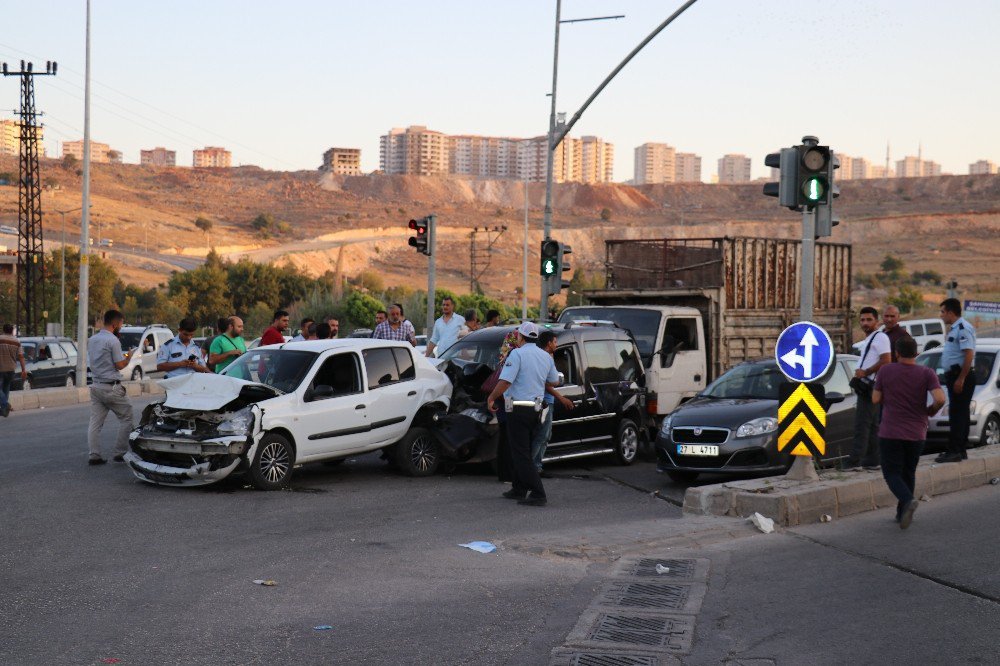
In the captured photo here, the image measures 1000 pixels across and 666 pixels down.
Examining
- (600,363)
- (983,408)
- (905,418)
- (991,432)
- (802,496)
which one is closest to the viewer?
(905,418)

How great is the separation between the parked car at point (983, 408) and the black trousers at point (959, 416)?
120 inches

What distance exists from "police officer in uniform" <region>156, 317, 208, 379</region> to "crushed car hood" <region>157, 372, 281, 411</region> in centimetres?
172

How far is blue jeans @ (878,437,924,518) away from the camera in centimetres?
980

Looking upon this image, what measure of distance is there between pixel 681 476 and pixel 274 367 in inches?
198

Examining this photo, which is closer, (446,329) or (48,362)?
(446,329)

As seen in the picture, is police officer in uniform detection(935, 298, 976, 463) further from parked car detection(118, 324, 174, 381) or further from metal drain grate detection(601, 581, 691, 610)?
parked car detection(118, 324, 174, 381)

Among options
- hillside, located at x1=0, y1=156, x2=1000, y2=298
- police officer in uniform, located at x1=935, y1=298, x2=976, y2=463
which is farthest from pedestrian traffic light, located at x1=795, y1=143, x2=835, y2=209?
hillside, located at x1=0, y1=156, x2=1000, y2=298

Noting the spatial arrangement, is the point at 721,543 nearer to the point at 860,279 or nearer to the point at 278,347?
the point at 278,347

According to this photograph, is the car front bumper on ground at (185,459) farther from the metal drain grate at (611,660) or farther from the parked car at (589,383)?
the metal drain grate at (611,660)

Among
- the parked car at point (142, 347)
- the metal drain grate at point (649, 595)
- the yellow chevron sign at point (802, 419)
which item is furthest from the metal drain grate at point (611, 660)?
the parked car at point (142, 347)

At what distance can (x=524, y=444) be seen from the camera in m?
11.1

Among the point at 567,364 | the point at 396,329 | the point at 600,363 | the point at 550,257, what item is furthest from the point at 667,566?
the point at 550,257

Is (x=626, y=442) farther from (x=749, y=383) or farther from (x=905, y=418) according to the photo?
(x=905, y=418)

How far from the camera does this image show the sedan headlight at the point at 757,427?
12516 mm
